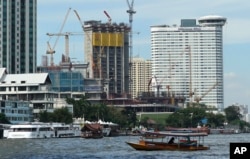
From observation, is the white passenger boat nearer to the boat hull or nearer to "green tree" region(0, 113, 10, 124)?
"green tree" region(0, 113, 10, 124)

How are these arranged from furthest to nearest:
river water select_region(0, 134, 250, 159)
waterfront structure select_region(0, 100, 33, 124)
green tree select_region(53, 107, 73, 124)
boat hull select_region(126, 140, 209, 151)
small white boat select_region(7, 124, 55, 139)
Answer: green tree select_region(53, 107, 73, 124) → waterfront structure select_region(0, 100, 33, 124) → small white boat select_region(7, 124, 55, 139) → boat hull select_region(126, 140, 209, 151) → river water select_region(0, 134, 250, 159)

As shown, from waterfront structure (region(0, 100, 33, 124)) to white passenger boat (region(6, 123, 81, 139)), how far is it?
17.4 meters

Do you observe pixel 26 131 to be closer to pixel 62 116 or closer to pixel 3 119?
pixel 3 119

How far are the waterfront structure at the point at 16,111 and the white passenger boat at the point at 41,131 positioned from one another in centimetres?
1744

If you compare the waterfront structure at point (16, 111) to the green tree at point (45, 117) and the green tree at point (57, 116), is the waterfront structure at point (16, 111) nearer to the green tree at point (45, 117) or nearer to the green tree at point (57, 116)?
the green tree at point (45, 117)

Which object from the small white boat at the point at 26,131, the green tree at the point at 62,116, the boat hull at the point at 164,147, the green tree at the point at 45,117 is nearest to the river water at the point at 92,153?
the boat hull at the point at 164,147

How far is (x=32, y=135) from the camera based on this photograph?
141 metres

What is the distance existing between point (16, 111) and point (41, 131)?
102ft

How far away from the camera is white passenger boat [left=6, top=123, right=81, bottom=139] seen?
141m

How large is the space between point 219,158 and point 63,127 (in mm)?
95474

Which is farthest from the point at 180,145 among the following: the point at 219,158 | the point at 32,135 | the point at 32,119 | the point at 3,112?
the point at 32,119

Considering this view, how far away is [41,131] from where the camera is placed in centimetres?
14588

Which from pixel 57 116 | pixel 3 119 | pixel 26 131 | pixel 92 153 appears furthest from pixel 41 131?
pixel 92 153

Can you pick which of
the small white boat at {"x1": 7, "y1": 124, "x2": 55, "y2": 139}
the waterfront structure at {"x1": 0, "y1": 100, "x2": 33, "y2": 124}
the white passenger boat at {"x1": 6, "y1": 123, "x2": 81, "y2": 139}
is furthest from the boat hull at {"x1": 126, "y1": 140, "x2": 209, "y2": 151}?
the waterfront structure at {"x1": 0, "y1": 100, "x2": 33, "y2": 124}
